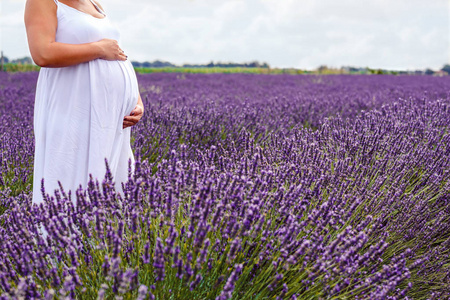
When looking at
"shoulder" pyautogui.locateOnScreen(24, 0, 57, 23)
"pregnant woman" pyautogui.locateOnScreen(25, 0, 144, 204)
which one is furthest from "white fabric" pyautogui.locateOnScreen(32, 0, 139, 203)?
"shoulder" pyautogui.locateOnScreen(24, 0, 57, 23)

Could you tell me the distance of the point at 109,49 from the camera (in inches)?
75.7

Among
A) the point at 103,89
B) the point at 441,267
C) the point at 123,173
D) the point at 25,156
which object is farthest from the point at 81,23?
the point at 441,267

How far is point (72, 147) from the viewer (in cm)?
193

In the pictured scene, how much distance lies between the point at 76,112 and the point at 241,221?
3.29 feet

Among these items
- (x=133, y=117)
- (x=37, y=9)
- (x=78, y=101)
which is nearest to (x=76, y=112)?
(x=78, y=101)

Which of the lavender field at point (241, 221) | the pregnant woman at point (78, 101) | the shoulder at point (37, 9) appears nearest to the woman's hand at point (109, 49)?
A: the pregnant woman at point (78, 101)

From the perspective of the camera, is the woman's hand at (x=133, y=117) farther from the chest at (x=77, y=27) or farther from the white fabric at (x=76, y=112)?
the chest at (x=77, y=27)

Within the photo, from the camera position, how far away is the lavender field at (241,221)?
1280mm

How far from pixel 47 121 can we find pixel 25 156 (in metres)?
1.42

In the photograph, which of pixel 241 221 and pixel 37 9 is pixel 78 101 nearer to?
pixel 37 9

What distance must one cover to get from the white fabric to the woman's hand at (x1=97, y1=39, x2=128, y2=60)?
0.04 m

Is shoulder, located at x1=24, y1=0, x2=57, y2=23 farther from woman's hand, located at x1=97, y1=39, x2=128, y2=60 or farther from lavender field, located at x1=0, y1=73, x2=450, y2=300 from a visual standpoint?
lavender field, located at x1=0, y1=73, x2=450, y2=300

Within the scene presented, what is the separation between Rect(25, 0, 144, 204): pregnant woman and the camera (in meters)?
1.85

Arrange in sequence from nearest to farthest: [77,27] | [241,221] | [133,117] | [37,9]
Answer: [241,221], [37,9], [77,27], [133,117]
